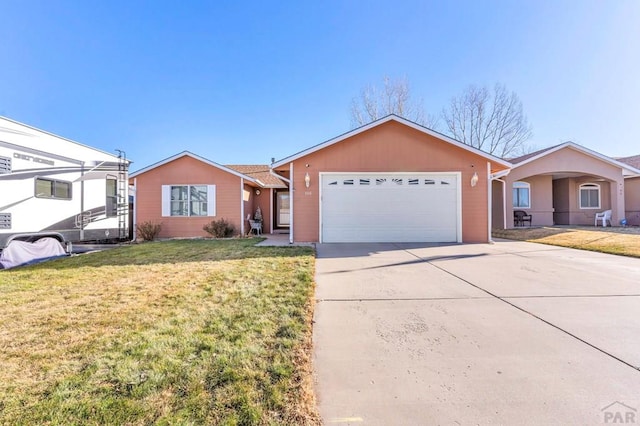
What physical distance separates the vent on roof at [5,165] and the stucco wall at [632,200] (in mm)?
27028

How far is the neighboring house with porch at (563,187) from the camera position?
45.2ft

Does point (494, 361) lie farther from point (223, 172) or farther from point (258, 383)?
point (223, 172)

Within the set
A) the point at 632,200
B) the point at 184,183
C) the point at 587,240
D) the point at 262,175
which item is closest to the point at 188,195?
the point at 184,183

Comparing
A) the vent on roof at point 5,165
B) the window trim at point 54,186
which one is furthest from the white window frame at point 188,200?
the vent on roof at point 5,165

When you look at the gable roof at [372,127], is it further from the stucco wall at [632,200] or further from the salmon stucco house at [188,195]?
the stucco wall at [632,200]

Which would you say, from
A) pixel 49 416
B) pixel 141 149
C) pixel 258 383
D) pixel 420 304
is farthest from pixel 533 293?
pixel 141 149

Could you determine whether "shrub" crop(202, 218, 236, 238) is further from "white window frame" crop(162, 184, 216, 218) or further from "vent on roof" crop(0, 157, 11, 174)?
"vent on roof" crop(0, 157, 11, 174)

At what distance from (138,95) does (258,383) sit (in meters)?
19.5

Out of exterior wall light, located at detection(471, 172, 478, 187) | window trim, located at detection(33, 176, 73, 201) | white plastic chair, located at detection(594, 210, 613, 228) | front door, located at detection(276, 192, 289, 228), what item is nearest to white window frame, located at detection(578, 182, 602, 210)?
white plastic chair, located at detection(594, 210, 613, 228)

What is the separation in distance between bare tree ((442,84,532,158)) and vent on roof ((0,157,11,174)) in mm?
25888

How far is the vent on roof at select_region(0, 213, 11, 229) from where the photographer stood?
5422 mm

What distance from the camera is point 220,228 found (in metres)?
12.4

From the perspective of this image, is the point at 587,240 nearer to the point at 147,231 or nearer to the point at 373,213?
the point at 373,213

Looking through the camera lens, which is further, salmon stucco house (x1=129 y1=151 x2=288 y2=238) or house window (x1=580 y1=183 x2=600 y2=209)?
house window (x1=580 y1=183 x2=600 y2=209)
